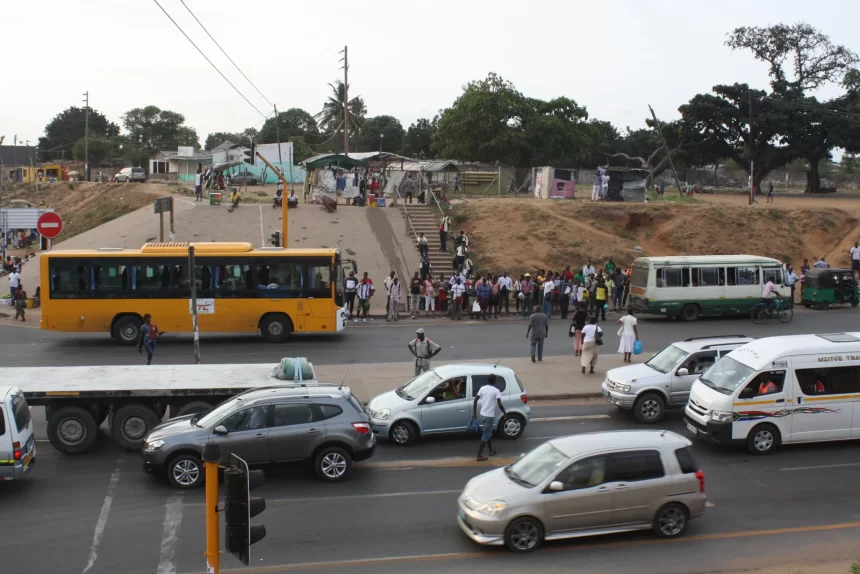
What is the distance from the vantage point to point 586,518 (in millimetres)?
9734

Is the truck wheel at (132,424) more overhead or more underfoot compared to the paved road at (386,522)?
more overhead

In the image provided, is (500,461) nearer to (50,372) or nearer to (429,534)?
(429,534)

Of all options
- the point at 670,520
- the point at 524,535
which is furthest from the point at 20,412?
the point at 670,520

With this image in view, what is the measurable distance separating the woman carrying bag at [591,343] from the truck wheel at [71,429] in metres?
Answer: 10.8

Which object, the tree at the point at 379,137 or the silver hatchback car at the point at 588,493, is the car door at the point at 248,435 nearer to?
the silver hatchback car at the point at 588,493

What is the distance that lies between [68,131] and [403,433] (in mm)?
127698

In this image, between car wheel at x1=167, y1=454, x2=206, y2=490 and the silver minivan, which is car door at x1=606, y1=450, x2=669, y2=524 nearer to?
the silver minivan

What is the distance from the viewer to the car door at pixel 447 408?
14.1m

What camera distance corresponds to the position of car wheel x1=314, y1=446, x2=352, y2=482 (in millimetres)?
12073

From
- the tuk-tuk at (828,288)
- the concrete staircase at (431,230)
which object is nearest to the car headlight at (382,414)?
the concrete staircase at (431,230)

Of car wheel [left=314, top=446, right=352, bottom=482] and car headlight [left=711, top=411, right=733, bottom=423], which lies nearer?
car wheel [left=314, top=446, right=352, bottom=482]

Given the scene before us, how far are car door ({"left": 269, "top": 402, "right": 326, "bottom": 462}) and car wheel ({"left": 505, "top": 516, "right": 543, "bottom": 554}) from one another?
3608mm

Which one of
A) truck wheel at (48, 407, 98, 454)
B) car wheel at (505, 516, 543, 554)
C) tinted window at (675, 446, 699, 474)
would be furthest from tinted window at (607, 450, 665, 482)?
truck wheel at (48, 407, 98, 454)

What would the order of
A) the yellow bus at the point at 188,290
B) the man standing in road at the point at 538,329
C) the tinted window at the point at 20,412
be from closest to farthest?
the tinted window at the point at 20,412 → the man standing in road at the point at 538,329 → the yellow bus at the point at 188,290
